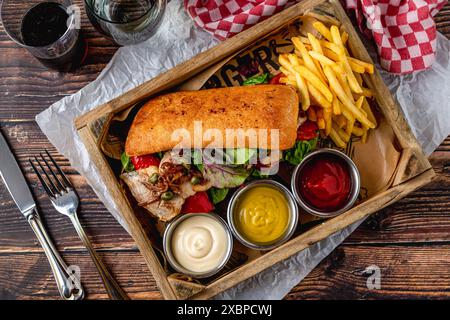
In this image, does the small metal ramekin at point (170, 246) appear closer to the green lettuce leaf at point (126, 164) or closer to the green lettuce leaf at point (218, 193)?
the green lettuce leaf at point (218, 193)

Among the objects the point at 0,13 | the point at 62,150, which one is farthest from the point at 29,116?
the point at 0,13

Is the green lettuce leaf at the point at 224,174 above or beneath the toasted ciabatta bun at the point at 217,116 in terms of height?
beneath

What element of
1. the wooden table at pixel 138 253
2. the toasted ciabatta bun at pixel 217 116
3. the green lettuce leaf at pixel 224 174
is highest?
the toasted ciabatta bun at pixel 217 116

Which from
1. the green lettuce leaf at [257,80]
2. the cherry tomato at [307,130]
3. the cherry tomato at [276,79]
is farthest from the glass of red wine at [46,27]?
the cherry tomato at [307,130]

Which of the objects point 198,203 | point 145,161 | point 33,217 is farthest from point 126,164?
point 33,217

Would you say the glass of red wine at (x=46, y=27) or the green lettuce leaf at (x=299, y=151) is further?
the glass of red wine at (x=46, y=27)

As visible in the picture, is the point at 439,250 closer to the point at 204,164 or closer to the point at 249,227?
the point at 249,227

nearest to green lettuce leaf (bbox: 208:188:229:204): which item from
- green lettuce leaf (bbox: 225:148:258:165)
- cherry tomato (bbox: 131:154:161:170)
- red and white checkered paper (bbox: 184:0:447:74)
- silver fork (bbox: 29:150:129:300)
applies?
green lettuce leaf (bbox: 225:148:258:165)

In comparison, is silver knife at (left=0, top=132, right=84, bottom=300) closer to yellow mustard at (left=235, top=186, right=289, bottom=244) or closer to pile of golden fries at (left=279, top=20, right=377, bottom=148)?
yellow mustard at (left=235, top=186, right=289, bottom=244)
